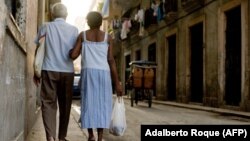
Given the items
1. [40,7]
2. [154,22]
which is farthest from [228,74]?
[154,22]

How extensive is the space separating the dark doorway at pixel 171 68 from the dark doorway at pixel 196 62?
2.85m

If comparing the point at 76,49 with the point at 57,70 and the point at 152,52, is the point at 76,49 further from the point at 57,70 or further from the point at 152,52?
the point at 152,52

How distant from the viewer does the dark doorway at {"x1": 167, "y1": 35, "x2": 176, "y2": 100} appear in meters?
21.8

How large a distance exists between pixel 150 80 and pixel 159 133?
12.1 metres

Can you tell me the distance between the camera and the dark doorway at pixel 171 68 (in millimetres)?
21828

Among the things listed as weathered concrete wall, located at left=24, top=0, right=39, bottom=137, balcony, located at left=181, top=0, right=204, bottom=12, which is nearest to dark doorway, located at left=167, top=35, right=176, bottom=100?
balcony, located at left=181, top=0, right=204, bottom=12

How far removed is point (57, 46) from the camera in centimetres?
528

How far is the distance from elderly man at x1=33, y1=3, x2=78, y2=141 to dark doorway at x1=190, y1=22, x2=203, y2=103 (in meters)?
13.1

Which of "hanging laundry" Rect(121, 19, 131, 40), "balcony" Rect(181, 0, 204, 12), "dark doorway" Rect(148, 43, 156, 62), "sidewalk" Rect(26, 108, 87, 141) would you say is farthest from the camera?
"hanging laundry" Rect(121, 19, 131, 40)

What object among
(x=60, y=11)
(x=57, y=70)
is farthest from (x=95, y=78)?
(x=60, y=11)

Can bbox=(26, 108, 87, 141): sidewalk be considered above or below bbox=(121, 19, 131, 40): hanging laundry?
below

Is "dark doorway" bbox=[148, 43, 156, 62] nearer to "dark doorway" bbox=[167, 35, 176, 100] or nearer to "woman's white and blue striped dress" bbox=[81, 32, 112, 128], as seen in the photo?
"dark doorway" bbox=[167, 35, 176, 100]

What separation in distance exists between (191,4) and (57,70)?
1380cm

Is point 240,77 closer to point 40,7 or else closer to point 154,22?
point 40,7
